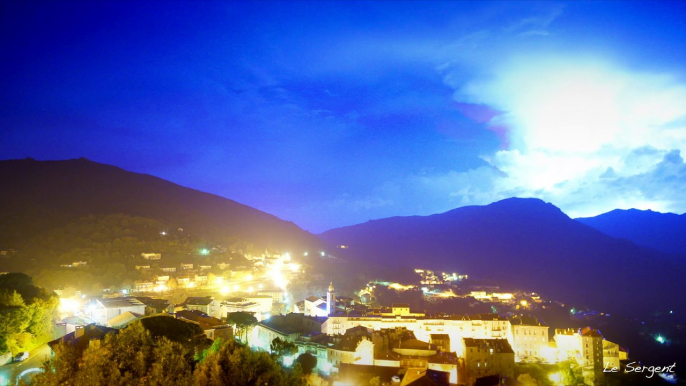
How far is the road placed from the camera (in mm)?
14667

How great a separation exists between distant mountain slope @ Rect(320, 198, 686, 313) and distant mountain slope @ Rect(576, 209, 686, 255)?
20.9 m

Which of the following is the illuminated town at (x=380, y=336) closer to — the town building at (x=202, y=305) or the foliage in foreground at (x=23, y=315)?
the town building at (x=202, y=305)

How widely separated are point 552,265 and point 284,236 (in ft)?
183

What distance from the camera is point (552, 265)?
91.4 metres

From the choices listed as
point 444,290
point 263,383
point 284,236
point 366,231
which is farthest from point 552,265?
point 263,383

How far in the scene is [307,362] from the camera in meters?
19.5

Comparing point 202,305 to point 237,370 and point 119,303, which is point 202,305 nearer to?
point 119,303

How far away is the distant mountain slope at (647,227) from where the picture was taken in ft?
394

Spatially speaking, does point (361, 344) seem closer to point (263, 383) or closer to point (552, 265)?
point (263, 383)

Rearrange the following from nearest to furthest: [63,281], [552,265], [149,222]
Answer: [63,281]
[149,222]
[552,265]

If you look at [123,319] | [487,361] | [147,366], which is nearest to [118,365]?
[147,366]

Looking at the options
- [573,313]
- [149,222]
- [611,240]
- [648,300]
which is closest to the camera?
[573,313]

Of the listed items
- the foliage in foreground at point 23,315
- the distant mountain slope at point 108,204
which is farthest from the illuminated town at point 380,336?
the distant mountain slope at point 108,204

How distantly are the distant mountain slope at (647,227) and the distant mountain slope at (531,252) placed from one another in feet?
68.7
